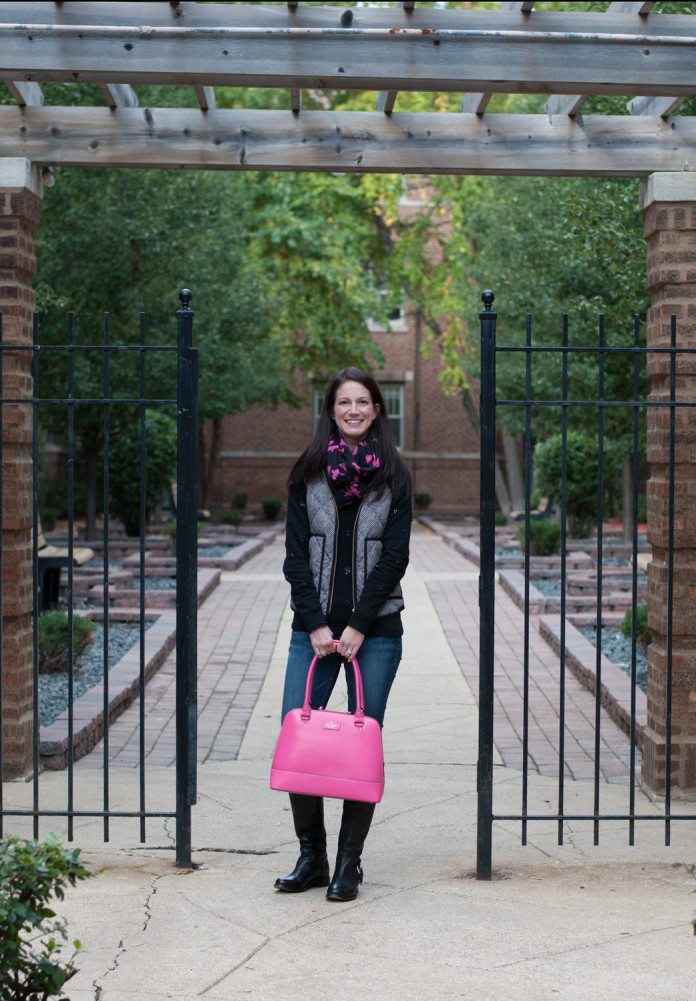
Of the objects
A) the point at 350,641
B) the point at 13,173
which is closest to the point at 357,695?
the point at 350,641

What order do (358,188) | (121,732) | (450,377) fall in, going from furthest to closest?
Answer: (450,377) < (358,188) < (121,732)

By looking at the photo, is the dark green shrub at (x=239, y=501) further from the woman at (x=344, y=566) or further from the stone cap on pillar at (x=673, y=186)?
the woman at (x=344, y=566)

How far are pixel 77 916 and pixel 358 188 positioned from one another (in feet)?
65.7

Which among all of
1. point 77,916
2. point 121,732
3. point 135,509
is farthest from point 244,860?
point 135,509

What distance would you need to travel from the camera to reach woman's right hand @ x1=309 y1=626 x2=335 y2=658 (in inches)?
164

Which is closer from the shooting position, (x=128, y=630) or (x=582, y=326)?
(x=128, y=630)

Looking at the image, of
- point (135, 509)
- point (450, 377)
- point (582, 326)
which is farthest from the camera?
point (450, 377)

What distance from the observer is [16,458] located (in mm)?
5812

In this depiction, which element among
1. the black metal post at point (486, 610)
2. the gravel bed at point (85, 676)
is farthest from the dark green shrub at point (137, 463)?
the black metal post at point (486, 610)

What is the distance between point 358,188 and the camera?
890 inches

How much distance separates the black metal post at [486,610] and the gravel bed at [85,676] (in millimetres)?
3277

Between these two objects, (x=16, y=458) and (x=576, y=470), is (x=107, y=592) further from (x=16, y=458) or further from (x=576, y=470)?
(x=576, y=470)

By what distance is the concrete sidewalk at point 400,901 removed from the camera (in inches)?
139

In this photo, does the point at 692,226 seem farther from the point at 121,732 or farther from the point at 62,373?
the point at 62,373
